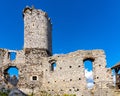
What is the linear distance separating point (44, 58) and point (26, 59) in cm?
236

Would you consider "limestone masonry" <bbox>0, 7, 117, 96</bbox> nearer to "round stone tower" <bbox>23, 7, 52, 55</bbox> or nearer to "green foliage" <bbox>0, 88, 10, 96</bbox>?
"round stone tower" <bbox>23, 7, 52, 55</bbox>

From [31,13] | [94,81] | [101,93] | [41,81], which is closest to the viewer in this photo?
[101,93]

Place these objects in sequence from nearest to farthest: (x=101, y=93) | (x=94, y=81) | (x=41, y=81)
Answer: (x=101, y=93), (x=94, y=81), (x=41, y=81)

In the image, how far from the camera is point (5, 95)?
26656 millimetres

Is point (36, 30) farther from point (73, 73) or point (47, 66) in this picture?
point (73, 73)

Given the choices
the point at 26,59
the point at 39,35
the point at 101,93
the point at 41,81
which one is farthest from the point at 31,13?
the point at 101,93

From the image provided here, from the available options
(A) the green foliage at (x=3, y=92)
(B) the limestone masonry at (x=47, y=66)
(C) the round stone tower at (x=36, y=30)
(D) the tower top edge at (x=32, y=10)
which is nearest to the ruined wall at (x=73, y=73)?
(B) the limestone masonry at (x=47, y=66)

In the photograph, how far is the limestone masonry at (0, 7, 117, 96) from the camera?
2742cm

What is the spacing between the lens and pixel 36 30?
105 ft

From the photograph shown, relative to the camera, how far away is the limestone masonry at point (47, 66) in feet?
90.0

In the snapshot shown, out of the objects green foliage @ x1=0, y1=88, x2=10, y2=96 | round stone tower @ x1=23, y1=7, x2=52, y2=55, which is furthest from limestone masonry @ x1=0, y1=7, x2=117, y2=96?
green foliage @ x1=0, y1=88, x2=10, y2=96

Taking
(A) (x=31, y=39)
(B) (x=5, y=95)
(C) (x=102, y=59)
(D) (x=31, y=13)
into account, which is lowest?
(B) (x=5, y=95)

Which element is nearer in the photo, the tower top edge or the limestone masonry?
the limestone masonry

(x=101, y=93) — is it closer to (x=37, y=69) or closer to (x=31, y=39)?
(x=37, y=69)
